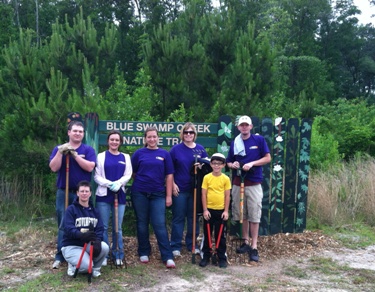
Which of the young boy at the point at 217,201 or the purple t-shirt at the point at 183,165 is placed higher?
the purple t-shirt at the point at 183,165

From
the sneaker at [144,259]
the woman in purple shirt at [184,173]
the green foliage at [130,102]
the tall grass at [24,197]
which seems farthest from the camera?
the green foliage at [130,102]

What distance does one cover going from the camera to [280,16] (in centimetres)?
2956

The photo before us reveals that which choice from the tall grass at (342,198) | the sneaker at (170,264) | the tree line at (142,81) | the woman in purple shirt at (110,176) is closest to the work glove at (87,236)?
the woman in purple shirt at (110,176)

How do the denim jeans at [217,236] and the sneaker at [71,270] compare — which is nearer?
the sneaker at [71,270]

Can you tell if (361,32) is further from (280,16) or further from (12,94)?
(12,94)

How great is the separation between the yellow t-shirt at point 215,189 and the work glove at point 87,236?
153 cm

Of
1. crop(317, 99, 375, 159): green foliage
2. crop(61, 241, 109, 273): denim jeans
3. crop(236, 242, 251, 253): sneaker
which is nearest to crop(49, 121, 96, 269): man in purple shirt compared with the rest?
crop(61, 241, 109, 273): denim jeans

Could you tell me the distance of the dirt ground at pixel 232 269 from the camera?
5355mm

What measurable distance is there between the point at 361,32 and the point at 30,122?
1596 inches

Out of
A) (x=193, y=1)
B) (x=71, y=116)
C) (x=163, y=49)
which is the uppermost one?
(x=193, y=1)

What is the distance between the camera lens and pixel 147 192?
598 centimetres

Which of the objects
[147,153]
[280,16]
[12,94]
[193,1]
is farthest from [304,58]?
[147,153]

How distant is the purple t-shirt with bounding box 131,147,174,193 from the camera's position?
5969 mm

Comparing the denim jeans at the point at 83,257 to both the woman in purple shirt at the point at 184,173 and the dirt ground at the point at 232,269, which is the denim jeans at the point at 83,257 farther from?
the woman in purple shirt at the point at 184,173
